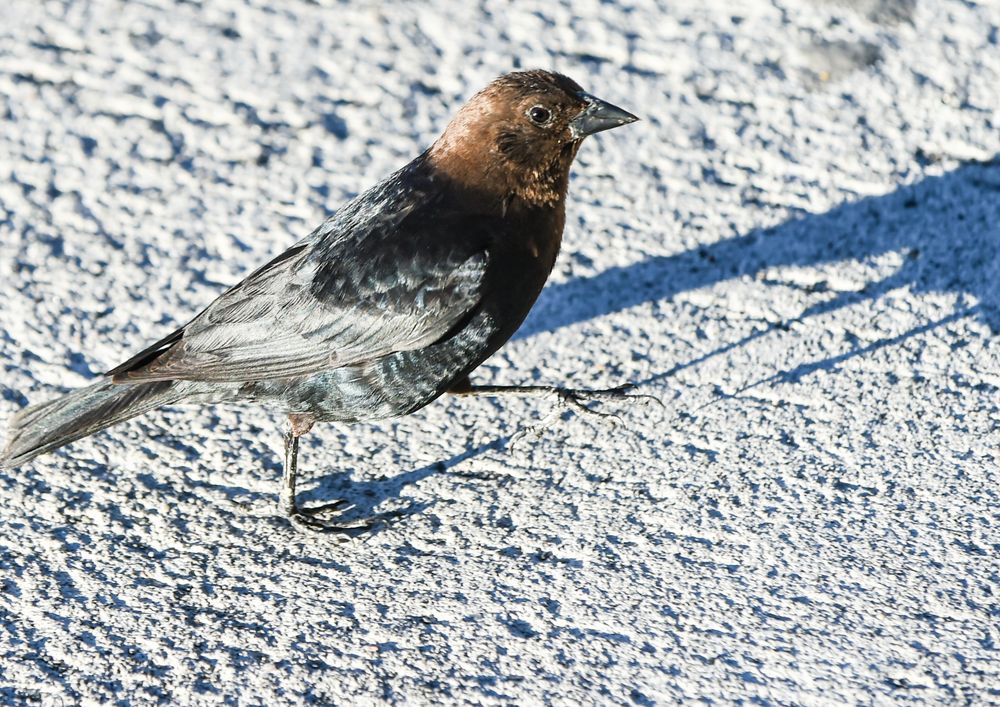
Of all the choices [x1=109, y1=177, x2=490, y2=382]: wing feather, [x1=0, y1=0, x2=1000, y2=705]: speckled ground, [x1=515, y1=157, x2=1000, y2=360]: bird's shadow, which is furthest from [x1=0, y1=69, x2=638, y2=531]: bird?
[x1=515, y1=157, x2=1000, y2=360]: bird's shadow

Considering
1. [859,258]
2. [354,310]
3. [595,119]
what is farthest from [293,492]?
[859,258]

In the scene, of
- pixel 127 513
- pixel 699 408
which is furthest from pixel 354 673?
pixel 699 408

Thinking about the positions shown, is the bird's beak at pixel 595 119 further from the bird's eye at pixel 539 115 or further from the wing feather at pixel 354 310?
the wing feather at pixel 354 310

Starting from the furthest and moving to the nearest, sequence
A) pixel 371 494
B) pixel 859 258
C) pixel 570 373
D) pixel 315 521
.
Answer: pixel 859 258, pixel 570 373, pixel 371 494, pixel 315 521

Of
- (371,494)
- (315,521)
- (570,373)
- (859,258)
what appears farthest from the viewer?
(859,258)

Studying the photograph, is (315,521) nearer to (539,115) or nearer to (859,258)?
(539,115)

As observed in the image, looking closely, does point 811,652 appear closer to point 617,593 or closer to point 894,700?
point 894,700
